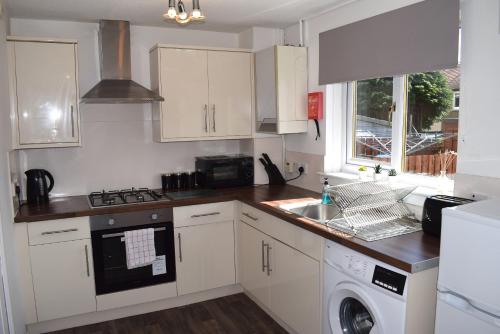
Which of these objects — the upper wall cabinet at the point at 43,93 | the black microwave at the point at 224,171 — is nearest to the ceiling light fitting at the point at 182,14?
the upper wall cabinet at the point at 43,93

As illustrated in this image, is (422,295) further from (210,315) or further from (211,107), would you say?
(211,107)

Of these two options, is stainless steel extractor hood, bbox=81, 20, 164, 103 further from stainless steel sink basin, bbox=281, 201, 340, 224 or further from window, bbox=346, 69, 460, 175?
window, bbox=346, 69, 460, 175

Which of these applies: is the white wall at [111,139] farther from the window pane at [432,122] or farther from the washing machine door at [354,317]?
the washing machine door at [354,317]

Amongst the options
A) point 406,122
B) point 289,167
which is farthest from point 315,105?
point 406,122

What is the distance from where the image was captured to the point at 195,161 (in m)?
3.87

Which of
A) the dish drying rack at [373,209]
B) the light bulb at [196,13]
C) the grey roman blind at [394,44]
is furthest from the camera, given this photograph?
the dish drying rack at [373,209]

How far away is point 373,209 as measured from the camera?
2451 mm

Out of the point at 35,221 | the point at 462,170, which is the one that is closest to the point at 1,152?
the point at 35,221

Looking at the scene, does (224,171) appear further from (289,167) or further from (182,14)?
(182,14)

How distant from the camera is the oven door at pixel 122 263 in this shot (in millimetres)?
3025

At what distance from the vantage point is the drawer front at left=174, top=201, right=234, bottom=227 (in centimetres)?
323

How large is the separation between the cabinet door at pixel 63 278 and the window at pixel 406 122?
7.14 ft

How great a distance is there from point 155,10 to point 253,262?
2.04 meters

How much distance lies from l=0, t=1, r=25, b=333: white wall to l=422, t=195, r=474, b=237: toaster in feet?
7.50
